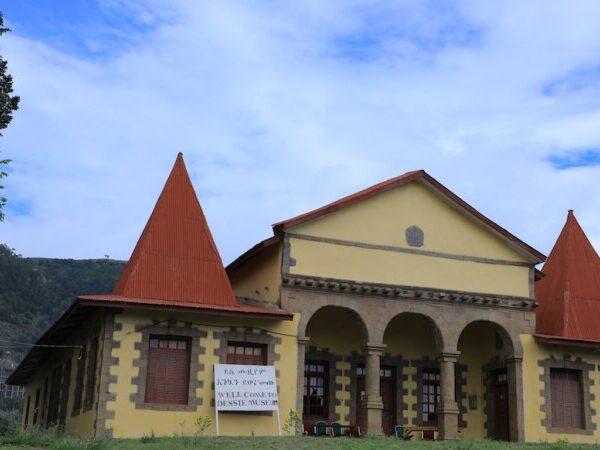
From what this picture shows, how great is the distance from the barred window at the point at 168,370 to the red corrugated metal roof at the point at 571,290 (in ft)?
37.5

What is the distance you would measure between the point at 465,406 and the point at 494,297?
13.8ft

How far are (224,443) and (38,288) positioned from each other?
7034cm

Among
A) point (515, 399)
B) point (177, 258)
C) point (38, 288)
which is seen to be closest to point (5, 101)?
point (177, 258)

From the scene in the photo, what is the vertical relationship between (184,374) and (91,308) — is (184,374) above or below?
below

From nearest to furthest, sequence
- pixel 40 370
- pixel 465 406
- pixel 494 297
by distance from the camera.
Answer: pixel 494 297 < pixel 465 406 < pixel 40 370

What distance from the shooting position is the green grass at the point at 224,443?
1802 centimetres

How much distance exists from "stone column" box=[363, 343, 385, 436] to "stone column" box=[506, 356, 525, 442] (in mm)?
4281

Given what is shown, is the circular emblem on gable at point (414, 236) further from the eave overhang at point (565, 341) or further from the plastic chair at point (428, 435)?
the plastic chair at point (428, 435)

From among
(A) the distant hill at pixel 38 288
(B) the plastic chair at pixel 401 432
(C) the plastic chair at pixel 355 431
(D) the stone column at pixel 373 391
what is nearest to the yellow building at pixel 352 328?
(D) the stone column at pixel 373 391

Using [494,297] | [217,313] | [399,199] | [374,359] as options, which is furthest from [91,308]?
[494,297]

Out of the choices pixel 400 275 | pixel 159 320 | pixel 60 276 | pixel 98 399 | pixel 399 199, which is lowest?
pixel 98 399

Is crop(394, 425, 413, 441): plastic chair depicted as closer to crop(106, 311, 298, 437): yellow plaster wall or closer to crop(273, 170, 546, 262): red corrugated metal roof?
crop(106, 311, 298, 437): yellow plaster wall

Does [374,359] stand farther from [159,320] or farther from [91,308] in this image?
[91,308]

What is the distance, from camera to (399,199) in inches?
1049
